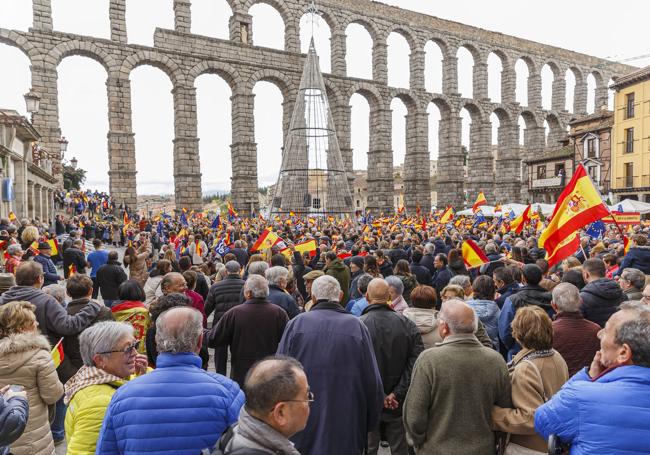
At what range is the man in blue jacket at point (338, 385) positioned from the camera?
3.29 metres

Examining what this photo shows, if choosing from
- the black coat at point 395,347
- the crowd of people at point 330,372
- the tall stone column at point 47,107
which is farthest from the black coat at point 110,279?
the tall stone column at point 47,107

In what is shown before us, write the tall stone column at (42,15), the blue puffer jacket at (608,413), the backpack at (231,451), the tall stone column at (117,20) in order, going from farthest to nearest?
the tall stone column at (117,20)
the tall stone column at (42,15)
the blue puffer jacket at (608,413)
the backpack at (231,451)

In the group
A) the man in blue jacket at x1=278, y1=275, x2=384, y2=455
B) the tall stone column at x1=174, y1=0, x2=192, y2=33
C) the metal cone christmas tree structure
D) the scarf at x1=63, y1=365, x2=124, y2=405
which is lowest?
the man in blue jacket at x1=278, y1=275, x2=384, y2=455

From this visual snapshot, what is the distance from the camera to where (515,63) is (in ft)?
143

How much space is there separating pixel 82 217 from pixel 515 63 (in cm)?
3885

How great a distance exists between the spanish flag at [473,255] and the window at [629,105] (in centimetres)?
2980

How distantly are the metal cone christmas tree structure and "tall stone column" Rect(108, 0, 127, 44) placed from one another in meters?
13.5

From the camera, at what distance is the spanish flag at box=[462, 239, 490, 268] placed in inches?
320

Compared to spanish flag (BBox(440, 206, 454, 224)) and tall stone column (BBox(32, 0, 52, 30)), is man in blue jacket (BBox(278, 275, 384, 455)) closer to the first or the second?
spanish flag (BBox(440, 206, 454, 224))

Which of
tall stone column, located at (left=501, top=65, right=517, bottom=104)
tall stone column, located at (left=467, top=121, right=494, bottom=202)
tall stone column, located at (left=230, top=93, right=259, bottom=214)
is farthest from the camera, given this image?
tall stone column, located at (left=501, top=65, right=517, bottom=104)

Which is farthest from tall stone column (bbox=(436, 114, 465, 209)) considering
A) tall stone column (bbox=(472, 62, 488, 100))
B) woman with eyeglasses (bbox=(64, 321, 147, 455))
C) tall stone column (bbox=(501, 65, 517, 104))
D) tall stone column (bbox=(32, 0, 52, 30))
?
woman with eyeglasses (bbox=(64, 321, 147, 455))

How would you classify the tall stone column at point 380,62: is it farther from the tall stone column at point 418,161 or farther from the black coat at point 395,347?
the black coat at point 395,347

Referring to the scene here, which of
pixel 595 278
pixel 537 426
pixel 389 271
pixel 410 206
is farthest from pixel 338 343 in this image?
pixel 410 206

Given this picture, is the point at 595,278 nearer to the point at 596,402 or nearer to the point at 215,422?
the point at 596,402
